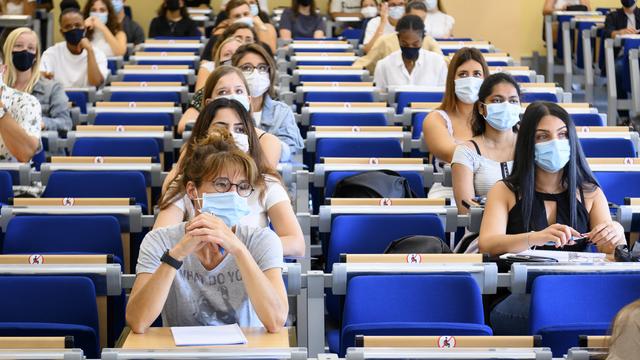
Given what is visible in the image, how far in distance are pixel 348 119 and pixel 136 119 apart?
49.8 inches

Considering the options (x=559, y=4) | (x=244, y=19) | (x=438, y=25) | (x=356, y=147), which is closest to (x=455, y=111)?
(x=356, y=147)

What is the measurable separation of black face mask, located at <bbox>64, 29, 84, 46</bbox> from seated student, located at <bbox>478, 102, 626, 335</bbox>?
191 inches

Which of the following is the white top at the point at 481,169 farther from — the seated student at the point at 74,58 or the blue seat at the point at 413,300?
the seated student at the point at 74,58

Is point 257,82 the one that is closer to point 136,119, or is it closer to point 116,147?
point 116,147

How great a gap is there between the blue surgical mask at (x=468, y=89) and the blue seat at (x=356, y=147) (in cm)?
42

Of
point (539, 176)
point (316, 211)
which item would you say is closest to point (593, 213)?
point (539, 176)

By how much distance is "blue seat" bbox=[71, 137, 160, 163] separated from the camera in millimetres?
6469

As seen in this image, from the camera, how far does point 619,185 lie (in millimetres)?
5809

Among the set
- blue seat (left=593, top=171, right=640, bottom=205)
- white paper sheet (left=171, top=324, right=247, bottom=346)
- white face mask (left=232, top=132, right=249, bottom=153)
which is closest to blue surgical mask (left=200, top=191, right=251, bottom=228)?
white paper sheet (left=171, top=324, right=247, bottom=346)

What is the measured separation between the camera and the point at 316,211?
6.13 metres

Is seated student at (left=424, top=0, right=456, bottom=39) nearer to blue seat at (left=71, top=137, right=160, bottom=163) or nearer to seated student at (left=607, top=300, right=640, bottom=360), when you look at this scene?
blue seat at (left=71, top=137, right=160, bottom=163)

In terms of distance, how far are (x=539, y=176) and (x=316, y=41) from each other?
20.9 ft

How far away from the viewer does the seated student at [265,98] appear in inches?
257

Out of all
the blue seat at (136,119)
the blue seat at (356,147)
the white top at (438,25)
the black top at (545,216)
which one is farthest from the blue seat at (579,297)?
the white top at (438,25)
